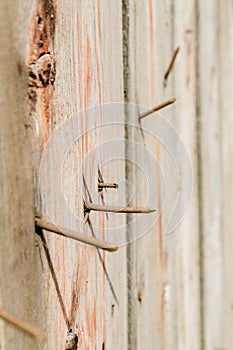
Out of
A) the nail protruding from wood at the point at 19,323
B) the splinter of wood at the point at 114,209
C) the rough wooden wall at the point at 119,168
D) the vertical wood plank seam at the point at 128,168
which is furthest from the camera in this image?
the vertical wood plank seam at the point at 128,168

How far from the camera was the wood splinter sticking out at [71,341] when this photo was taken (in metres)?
0.81

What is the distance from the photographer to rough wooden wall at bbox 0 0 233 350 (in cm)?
66

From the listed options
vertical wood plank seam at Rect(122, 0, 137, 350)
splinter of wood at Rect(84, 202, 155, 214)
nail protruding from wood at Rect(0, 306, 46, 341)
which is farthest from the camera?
vertical wood plank seam at Rect(122, 0, 137, 350)

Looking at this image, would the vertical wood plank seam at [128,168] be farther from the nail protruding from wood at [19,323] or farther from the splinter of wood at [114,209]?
the nail protruding from wood at [19,323]

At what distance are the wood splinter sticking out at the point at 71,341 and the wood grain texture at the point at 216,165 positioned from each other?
33.2 inches

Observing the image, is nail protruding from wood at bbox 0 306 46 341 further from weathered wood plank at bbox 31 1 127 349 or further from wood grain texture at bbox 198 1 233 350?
wood grain texture at bbox 198 1 233 350

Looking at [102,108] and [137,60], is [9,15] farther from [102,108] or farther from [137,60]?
[137,60]

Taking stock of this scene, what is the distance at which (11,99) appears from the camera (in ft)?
2.11

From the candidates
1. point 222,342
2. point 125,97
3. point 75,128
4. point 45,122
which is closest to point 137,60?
point 125,97

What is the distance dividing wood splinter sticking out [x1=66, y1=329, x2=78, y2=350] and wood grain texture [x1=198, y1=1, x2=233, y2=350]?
0.84 meters

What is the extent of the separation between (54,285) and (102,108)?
31cm

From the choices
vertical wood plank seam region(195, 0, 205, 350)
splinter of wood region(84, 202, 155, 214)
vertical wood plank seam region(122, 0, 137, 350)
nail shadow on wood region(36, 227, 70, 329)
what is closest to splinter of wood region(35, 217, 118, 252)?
nail shadow on wood region(36, 227, 70, 329)

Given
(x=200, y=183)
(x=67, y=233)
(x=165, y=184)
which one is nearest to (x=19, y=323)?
(x=67, y=233)

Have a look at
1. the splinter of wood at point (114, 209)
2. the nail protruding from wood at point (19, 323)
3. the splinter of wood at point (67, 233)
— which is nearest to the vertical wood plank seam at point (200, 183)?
the splinter of wood at point (114, 209)
